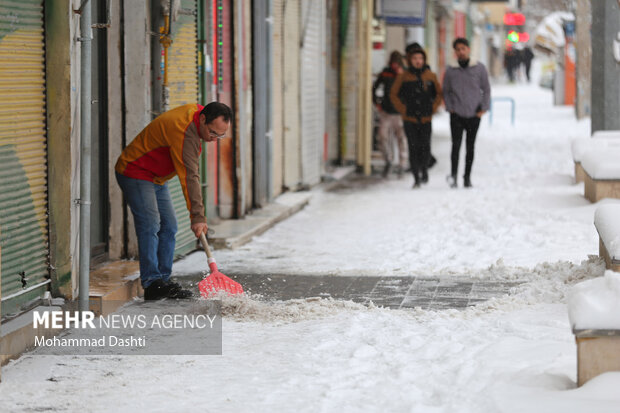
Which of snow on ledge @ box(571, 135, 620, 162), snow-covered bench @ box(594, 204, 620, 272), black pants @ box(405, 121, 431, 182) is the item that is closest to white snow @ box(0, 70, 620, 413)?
snow-covered bench @ box(594, 204, 620, 272)

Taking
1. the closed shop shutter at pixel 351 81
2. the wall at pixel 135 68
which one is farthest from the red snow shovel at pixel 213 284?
the closed shop shutter at pixel 351 81

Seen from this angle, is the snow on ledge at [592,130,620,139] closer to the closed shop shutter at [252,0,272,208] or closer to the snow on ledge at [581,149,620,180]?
the snow on ledge at [581,149,620,180]

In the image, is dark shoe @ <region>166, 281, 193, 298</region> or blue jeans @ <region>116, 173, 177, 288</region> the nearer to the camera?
blue jeans @ <region>116, 173, 177, 288</region>

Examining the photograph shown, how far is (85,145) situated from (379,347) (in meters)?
2.28

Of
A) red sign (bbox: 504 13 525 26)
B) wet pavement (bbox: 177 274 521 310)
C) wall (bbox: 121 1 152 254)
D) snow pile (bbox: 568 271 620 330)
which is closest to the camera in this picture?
snow pile (bbox: 568 271 620 330)

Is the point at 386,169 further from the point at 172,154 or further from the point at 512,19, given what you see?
the point at 512,19

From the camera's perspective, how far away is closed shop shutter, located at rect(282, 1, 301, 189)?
15.2 meters

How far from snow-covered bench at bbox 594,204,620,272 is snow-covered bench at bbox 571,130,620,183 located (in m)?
5.58

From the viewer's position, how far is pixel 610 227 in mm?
7805

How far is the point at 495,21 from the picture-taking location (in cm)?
7681

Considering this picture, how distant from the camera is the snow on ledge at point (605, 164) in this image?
12344mm

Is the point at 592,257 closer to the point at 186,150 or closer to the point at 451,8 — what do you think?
→ the point at 186,150

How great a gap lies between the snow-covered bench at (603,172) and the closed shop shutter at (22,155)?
6.74 m

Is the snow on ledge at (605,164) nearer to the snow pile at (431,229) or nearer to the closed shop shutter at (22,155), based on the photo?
the snow pile at (431,229)
